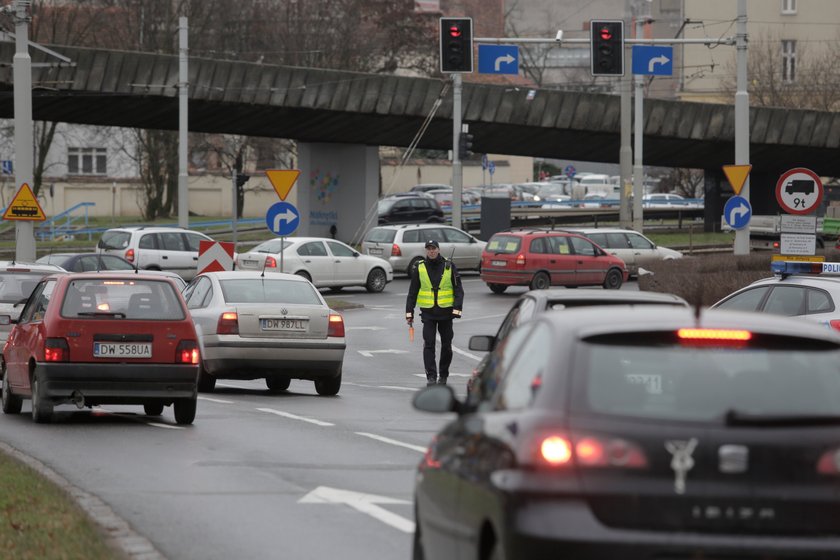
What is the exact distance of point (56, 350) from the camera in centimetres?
1510

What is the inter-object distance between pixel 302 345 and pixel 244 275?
1517mm

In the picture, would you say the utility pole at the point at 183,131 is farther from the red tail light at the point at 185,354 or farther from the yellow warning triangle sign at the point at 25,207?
the red tail light at the point at 185,354

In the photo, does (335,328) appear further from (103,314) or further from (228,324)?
(103,314)

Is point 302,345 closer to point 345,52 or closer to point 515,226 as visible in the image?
point 515,226

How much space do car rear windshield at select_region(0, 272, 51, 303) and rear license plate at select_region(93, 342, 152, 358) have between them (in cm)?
709

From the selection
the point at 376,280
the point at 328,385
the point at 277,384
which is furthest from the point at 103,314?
the point at 376,280

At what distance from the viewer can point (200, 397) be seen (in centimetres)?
1941

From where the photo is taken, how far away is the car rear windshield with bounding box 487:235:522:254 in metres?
40.7


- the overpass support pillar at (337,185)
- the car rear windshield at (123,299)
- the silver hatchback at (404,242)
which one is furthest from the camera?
the overpass support pillar at (337,185)

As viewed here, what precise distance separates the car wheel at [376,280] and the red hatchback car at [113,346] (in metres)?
26.9

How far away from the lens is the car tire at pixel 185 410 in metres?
15.4

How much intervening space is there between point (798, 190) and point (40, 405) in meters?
11.3

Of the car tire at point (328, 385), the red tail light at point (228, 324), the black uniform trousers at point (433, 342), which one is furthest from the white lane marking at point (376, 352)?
the red tail light at point (228, 324)

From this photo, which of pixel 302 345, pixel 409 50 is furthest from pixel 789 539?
pixel 409 50
